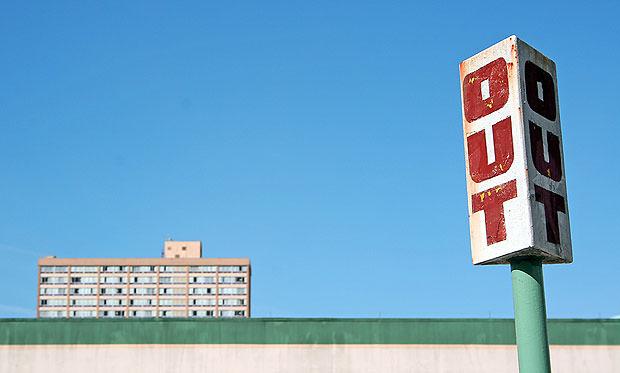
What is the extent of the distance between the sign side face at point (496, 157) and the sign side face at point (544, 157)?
9 centimetres

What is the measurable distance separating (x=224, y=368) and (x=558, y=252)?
19.1 meters

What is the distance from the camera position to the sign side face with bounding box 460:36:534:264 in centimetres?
998

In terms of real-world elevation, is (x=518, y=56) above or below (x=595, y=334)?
above

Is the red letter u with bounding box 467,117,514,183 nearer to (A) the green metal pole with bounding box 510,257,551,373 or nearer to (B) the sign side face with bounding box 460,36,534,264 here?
(B) the sign side face with bounding box 460,36,534,264

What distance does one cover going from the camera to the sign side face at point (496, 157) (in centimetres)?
998

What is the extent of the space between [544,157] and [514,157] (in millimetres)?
408

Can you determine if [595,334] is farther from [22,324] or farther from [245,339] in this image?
[22,324]

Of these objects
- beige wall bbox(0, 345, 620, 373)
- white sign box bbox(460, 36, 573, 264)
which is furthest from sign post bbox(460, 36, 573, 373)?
beige wall bbox(0, 345, 620, 373)

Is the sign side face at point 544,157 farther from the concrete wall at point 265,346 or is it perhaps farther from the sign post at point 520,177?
the concrete wall at point 265,346

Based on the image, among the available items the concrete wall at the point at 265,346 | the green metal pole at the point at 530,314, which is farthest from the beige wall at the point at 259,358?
the green metal pole at the point at 530,314

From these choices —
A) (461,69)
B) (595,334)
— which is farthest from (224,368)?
(461,69)

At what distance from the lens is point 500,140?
10.3m

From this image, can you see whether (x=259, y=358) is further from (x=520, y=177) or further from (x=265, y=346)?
(x=520, y=177)

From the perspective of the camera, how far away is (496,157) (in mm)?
10289
